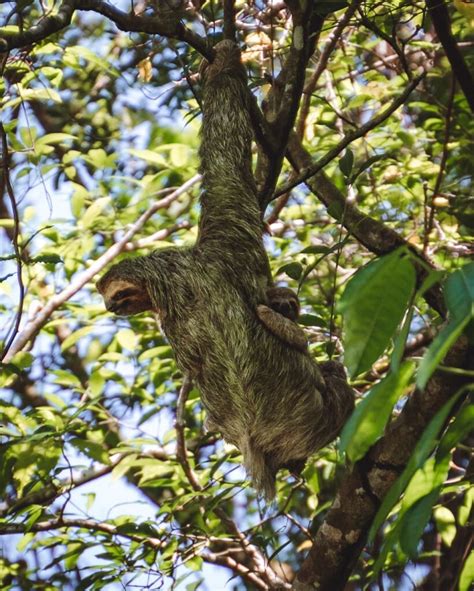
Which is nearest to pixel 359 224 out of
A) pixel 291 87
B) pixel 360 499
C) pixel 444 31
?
pixel 291 87

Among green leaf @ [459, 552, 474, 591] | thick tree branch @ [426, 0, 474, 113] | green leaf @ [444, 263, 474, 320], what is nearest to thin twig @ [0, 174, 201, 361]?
thick tree branch @ [426, 0, 474, 113]

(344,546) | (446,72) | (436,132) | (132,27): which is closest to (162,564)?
(344,546)

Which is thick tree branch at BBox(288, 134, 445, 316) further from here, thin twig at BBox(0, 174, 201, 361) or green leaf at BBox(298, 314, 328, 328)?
thin twig at BBox(0, 174, 201, 361)

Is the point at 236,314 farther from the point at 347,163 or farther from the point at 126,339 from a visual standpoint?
the point at 126,339

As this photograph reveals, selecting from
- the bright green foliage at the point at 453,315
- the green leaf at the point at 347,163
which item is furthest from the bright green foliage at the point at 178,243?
the bright green foliage at the point at 453,315

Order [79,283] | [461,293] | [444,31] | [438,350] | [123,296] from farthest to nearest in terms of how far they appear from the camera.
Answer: [79,283], [444,31], [123,296], [461,293], [438,350]

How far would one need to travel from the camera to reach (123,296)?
16.7 ft

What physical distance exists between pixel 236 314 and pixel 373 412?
286cm

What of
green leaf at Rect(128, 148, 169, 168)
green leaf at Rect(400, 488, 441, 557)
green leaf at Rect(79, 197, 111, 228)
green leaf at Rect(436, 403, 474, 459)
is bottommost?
green leaf at Rect(400, 488, 441, 557)

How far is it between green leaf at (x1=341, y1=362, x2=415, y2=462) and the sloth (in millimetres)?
2728

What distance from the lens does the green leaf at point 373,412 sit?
205 cm

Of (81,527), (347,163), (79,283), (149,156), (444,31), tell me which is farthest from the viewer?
(149,156)

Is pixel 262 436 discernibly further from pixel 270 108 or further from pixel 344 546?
pixel 270 108

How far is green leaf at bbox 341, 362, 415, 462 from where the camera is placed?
2053 mm
